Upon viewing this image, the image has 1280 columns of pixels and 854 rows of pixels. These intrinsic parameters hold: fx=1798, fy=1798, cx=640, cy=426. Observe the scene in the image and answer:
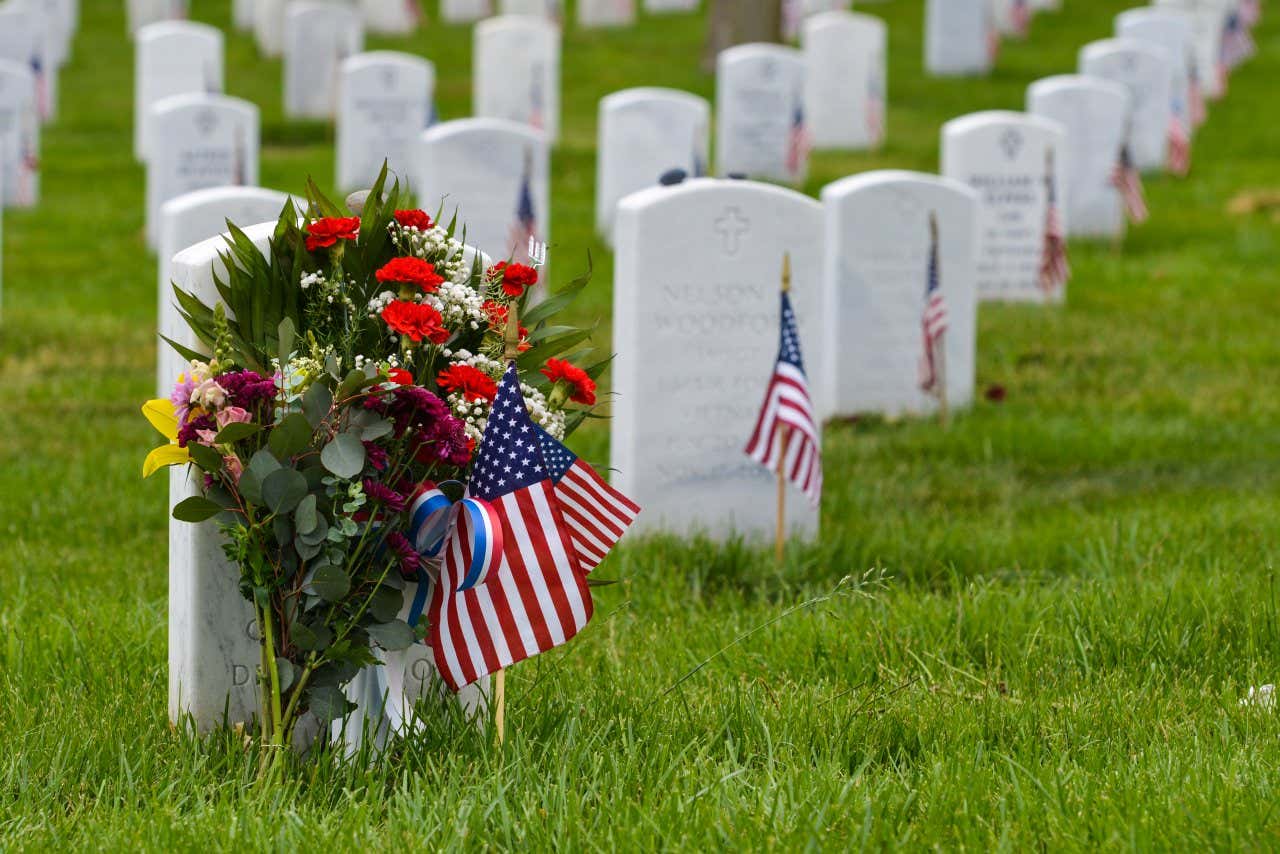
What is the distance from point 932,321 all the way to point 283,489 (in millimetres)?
5262

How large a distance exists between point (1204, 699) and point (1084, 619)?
2.03ft

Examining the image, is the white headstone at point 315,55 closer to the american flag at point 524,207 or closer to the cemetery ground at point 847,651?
the american flag at point 524,207

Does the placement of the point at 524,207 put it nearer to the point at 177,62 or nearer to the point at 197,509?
the point at 177,62

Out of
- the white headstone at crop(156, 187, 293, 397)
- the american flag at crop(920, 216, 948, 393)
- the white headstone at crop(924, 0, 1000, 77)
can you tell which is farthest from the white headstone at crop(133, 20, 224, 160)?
the white headstone at crop(156, 187, 293, 397)

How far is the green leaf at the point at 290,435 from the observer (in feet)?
11.0

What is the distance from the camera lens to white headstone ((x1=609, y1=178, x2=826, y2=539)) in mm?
6129

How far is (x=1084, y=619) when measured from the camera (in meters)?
4.65

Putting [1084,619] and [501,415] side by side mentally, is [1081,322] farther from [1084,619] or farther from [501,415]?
[501,415]

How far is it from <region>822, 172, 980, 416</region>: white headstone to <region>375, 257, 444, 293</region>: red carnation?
4.76 metres

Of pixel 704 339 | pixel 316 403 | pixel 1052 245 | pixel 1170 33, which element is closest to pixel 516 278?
pixel 316 403

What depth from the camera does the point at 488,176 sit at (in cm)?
1092

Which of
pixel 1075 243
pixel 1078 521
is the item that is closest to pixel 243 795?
pixel 1078 521

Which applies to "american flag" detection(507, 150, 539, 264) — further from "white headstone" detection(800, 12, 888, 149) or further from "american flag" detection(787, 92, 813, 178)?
"white headstone" detection(800, 12, 888, 149)

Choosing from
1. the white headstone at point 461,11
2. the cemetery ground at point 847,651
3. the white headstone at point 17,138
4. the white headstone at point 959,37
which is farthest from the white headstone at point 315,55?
the cemetery ground at point 847,651
